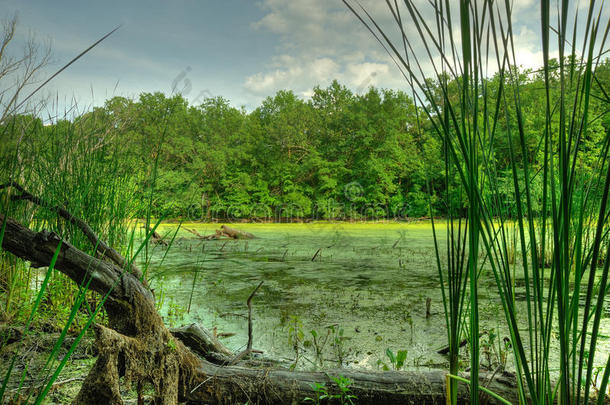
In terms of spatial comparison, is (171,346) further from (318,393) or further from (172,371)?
(318,393)

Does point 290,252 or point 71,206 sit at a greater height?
point 71,206

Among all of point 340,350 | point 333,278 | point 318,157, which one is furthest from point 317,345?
point 318,157

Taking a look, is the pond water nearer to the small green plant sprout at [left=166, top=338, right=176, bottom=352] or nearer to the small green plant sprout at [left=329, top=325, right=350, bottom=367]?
the small green plant sprout at [left=329, top=325, right=350, bottom=367]

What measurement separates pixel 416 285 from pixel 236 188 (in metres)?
18.0

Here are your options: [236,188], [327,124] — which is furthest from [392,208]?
[236,188]

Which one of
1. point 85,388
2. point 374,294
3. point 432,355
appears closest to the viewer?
point 85,388

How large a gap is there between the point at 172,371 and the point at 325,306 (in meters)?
1.93

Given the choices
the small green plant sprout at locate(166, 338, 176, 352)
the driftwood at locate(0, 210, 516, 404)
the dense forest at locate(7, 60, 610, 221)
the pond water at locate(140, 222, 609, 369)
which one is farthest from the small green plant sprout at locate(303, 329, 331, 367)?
the dense forest at locate(7, 60, 610, 221)

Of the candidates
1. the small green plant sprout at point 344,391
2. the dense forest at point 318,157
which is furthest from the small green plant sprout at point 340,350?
the dense forest at point 318,157

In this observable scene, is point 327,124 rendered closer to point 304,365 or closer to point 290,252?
point 290,252

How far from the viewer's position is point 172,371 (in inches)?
52.9

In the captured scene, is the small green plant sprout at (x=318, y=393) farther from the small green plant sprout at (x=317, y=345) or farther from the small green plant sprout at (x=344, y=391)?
the small green plant sprout at (x=317, y=345)

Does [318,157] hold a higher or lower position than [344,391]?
higher

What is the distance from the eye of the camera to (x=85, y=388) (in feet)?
3.75
